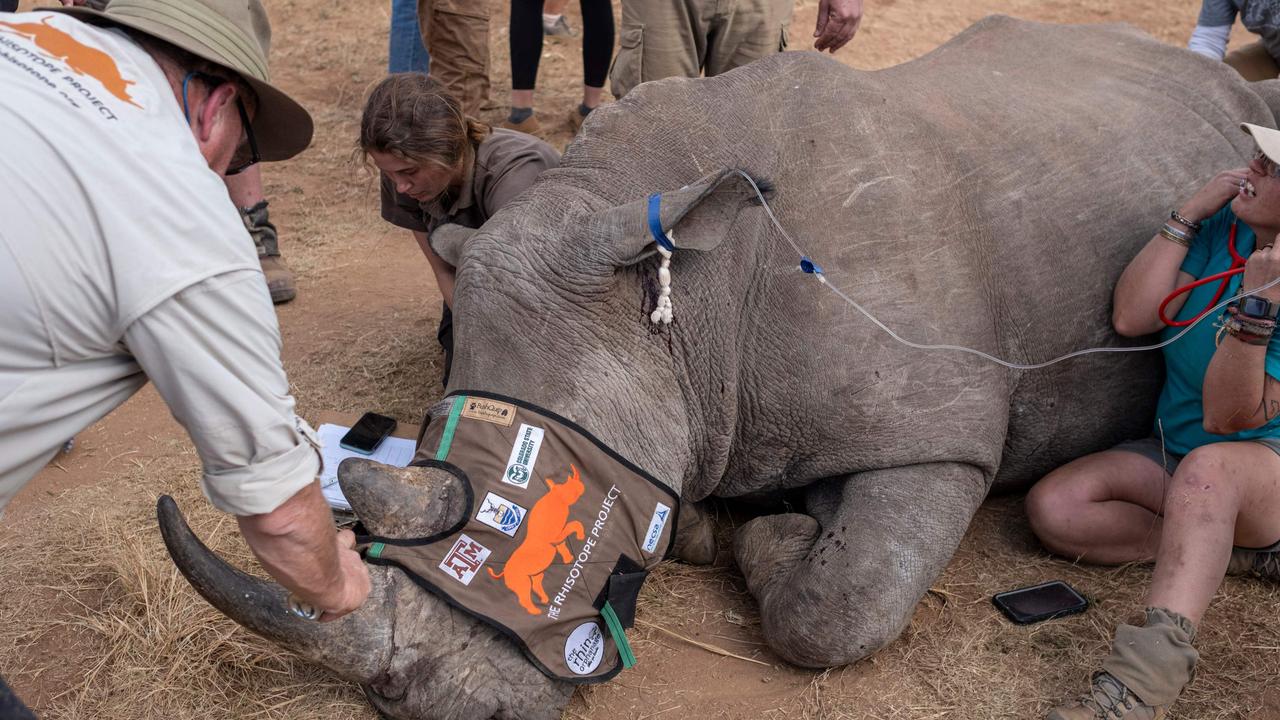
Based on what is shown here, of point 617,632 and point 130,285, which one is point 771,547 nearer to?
point 617,632

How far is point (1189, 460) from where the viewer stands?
11.9 feet

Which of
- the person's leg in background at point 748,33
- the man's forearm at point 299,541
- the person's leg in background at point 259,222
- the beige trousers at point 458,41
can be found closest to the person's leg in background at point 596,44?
the beige trousers at point 458,41

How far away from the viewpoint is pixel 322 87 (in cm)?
949

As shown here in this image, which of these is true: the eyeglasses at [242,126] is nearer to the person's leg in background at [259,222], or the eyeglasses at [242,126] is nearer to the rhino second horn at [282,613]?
the rhino second horn at [282,613]

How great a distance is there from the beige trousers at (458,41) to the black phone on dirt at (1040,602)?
171 inches

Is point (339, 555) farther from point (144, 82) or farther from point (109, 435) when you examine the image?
point (109, 435)

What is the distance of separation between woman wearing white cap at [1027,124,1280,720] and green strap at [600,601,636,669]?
1.35 meters

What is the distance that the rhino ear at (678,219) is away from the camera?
340cm

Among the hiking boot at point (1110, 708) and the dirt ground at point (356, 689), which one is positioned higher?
the hiking boot at point (1110, 708)

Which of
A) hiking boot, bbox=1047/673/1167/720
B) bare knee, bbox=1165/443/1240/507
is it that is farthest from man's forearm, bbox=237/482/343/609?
bare knee, bbox=1165/443/1240/507

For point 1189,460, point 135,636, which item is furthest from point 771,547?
point 135,636

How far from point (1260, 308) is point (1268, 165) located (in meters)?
0.56

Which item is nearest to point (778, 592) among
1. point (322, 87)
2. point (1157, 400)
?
point (1157, 400)

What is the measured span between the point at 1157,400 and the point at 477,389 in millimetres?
2798
